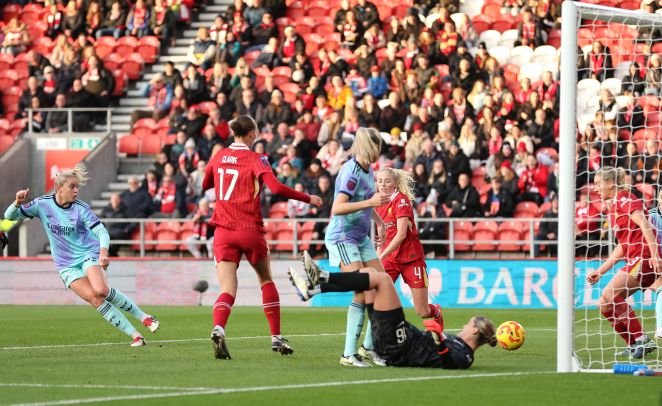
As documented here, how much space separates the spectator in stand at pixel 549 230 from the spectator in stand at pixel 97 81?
38.9ft

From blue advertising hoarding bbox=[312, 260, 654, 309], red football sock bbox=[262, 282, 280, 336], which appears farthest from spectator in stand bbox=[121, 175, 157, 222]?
red football sock bbox=[262, 282, 280, 336]

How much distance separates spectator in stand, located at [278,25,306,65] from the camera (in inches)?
1159

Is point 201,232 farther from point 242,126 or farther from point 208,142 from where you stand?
point 242,126

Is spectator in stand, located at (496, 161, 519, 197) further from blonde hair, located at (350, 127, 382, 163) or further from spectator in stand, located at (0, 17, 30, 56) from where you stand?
spectator in stand, located at (0, 17, 30, 56)

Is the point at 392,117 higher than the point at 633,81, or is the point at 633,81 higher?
the point at 633,81

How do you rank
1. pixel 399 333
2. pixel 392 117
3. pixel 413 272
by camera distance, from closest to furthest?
pixel 399 333, pixel 413 272, pixel 392 117

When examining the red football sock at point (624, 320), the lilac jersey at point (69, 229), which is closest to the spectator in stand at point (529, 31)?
the red football sock at point (624, 320)

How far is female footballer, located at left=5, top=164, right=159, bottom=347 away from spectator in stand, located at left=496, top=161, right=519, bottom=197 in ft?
35.9

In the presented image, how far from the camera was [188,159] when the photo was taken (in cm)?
2783

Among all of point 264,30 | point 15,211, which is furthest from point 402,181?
point 264,30

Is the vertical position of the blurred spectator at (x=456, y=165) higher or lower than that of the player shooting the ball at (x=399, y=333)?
higher

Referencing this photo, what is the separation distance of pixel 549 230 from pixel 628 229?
408 inches

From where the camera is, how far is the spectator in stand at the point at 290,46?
2944 centimetres

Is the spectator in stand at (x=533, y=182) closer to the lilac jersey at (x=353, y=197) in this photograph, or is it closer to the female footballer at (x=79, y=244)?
the female footballer at (x=79, y=244)
